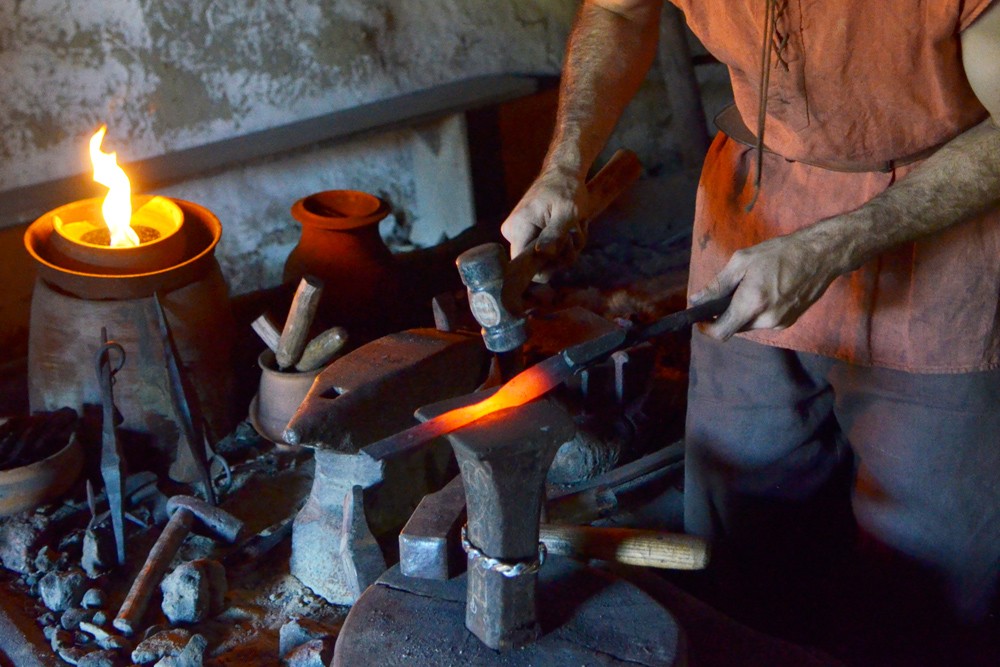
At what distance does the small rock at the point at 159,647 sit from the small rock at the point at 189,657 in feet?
0.07

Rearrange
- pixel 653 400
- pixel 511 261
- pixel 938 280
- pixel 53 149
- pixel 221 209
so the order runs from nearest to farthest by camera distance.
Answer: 1. pixel 511 261
2. pixel 938 280
3. pixel 653 400
4. pixel 53 149
5. pixel 221 209

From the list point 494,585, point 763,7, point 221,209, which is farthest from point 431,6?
point 494,585

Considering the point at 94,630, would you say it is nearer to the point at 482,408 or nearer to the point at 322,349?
the point at 322,349

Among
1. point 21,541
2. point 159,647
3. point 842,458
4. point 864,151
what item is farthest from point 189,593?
point 864,151

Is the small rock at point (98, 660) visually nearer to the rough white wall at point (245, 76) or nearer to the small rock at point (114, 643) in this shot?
the small rock at point (114, 643)

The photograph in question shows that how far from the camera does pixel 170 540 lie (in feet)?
10.1

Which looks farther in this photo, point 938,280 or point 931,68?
point 938,280

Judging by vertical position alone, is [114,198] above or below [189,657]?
above

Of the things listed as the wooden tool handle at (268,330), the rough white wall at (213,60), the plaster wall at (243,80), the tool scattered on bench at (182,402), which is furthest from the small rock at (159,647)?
the rough white wall at (213,60)

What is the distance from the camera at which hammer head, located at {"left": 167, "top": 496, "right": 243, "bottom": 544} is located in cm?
317

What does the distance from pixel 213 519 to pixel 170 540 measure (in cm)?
15

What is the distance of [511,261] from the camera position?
1870 millimetres

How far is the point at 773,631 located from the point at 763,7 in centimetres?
177

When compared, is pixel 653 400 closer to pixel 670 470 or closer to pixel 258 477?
pixel 670 470
